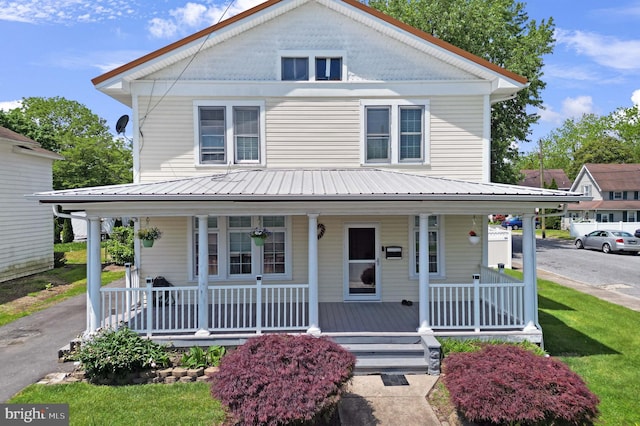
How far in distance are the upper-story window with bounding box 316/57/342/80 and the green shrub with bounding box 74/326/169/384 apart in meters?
7.74

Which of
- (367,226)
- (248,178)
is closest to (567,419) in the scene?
(367,226)

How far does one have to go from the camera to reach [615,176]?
4228cm

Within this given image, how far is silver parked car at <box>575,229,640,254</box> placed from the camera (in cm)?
2467

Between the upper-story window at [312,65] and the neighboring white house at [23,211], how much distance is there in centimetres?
1194

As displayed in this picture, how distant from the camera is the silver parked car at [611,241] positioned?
80.9 ft

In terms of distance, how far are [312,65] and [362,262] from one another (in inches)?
217

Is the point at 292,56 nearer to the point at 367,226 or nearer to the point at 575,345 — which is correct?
the point at 367,226

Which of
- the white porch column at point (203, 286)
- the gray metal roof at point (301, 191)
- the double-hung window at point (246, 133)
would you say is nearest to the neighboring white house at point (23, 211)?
the gray metal roof at point (301, 191)

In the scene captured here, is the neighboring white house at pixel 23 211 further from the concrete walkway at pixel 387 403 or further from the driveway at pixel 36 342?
the concrete walkway at pixel 387 403

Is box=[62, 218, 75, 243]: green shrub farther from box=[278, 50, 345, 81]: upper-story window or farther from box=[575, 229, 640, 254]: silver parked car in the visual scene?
box=[575, 229, 640, 254]: silver parked car

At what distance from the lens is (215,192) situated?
297 inches

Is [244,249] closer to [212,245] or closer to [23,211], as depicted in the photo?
[212,245]

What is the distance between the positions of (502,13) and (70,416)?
27523 millimetres

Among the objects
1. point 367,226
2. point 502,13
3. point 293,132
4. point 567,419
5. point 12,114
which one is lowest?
point 567,419
